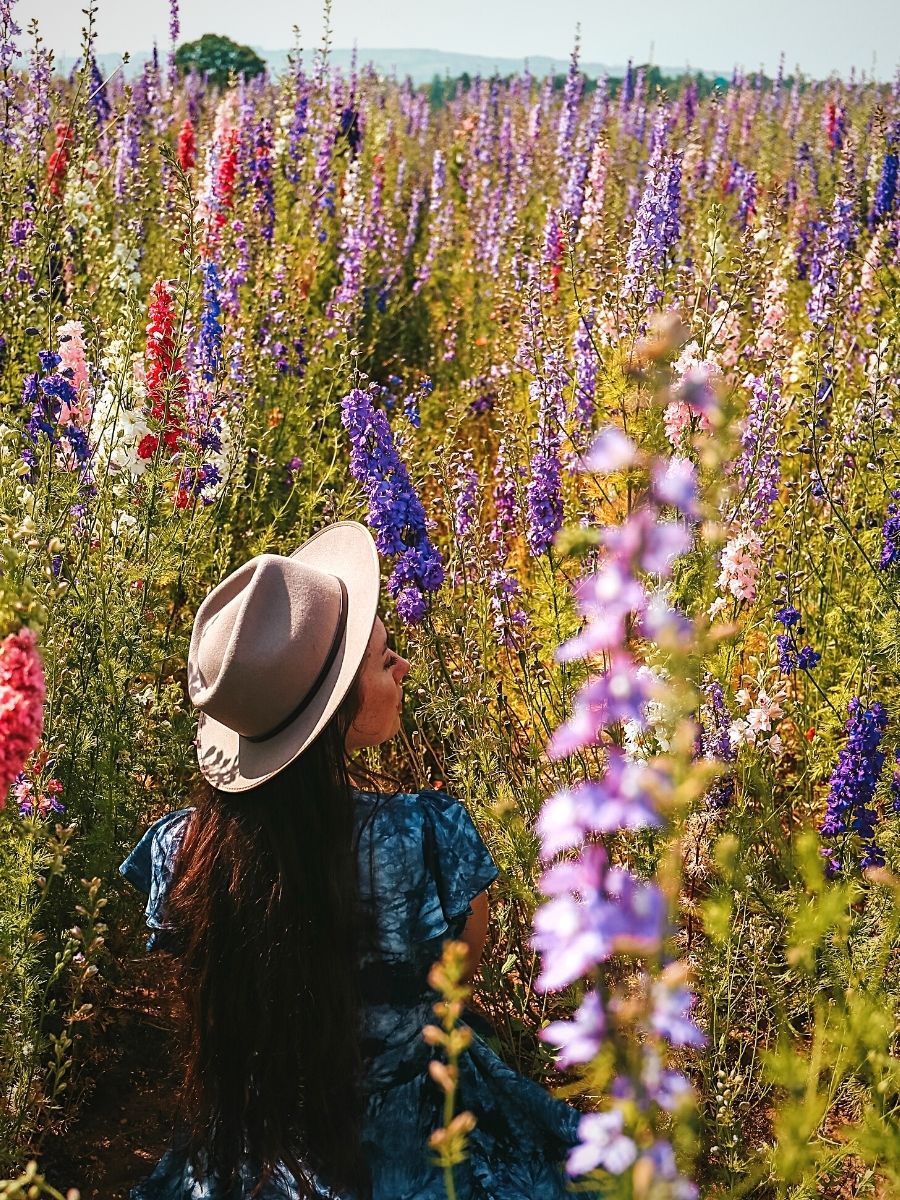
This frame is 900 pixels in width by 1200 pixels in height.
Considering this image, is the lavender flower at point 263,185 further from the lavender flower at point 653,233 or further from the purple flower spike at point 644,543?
the purple flower spike at point 644,543

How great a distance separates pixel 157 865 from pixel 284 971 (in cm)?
39

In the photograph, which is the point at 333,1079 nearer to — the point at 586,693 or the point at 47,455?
the point at 586,693

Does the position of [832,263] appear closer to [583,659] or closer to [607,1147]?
[583,659]

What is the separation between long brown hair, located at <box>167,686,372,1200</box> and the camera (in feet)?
6.10

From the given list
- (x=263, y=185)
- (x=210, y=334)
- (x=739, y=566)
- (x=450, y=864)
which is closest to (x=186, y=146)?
(x=263, y=185)

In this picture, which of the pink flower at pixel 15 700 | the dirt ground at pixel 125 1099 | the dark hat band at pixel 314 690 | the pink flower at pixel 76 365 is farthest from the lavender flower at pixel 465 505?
the pink flower at pixel 15 700

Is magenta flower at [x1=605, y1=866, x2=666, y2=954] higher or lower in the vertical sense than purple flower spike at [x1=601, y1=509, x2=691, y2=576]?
lower

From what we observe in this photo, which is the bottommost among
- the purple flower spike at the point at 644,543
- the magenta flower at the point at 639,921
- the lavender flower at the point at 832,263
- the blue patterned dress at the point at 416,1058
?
the blue patterned dress at the point at 416,1058

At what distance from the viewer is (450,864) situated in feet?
6.68

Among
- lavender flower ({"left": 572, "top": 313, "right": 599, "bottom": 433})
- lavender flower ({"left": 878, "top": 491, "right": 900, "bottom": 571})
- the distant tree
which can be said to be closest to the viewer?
lavender flower ({"left": 878, "top": 491, "right": 900, "bottom": 571})

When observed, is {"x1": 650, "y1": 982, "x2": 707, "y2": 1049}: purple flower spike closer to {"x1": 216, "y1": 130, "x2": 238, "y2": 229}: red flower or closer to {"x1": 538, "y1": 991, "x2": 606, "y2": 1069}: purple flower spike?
{"x1": 538, "y1": 991, "x2": 606, "y2": 1069}: purple flower spike

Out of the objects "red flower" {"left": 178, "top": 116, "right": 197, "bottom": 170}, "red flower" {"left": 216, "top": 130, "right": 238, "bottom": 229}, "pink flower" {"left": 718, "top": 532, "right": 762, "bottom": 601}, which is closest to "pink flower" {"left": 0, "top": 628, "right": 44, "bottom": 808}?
"pink flower" {"left": 718, "top": 532, "right": 762, "bottom": 601}

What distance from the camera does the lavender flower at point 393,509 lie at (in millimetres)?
2596

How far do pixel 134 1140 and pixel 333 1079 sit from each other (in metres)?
0.94
